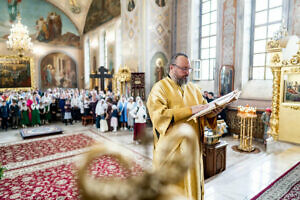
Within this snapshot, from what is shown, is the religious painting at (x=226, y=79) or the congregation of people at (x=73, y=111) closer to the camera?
the religious painting at (x=226, y=79)

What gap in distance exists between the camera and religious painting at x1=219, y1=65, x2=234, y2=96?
31.2 feet

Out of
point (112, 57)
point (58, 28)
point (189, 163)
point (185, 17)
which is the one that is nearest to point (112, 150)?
point (189, 163)

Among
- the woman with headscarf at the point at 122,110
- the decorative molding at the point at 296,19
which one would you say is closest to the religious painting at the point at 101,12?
the woman with headscarf at the point at 122,110

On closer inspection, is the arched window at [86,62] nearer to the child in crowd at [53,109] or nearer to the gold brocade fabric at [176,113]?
the child in crowd at [53,109]

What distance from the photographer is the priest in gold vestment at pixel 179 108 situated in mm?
1977

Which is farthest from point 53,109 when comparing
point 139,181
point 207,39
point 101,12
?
point 139,181

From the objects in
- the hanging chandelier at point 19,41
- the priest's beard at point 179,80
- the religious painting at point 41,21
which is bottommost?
the priest's beard at point 179,80

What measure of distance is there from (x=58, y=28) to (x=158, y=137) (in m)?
23.1

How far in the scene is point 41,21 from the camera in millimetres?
21000

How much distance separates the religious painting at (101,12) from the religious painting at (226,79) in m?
10.4

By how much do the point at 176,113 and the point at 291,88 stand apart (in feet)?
19.7

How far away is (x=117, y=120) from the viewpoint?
10.5 metres

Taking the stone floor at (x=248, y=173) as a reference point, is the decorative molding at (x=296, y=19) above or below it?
above

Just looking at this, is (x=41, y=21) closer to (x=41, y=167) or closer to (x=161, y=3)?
(x=161, y=3)
